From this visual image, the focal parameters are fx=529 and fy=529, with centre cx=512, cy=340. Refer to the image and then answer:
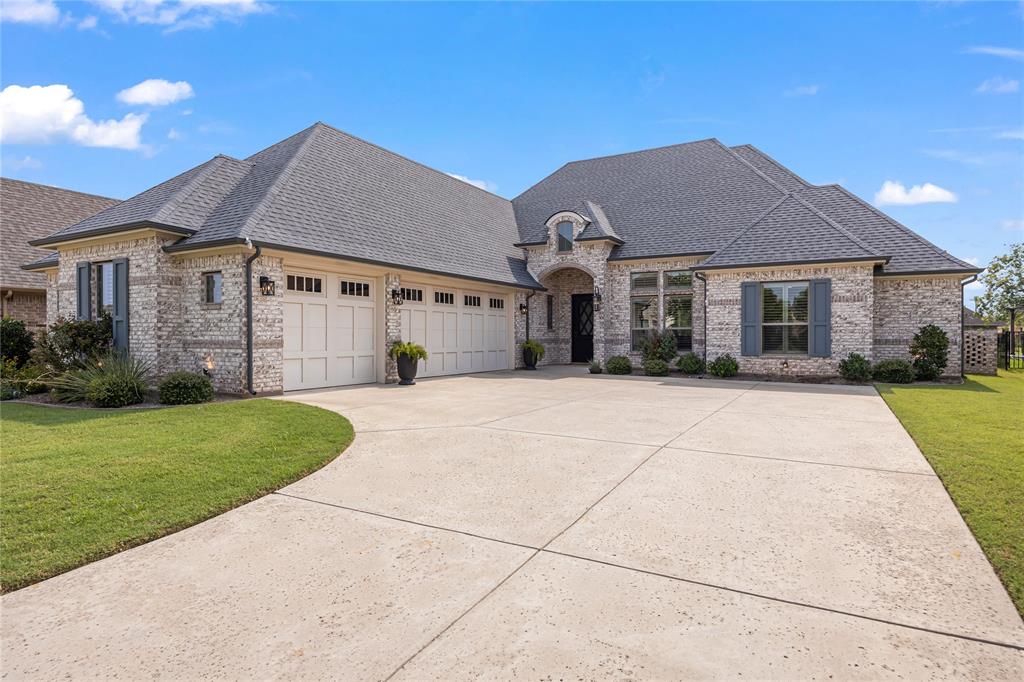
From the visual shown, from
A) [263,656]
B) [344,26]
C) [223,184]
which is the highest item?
[344,26]

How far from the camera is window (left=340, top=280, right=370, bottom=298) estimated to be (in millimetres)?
13461

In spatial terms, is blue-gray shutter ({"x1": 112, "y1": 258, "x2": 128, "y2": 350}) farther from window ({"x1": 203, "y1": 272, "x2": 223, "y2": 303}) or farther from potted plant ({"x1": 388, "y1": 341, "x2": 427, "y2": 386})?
potted plant ({"x1": 388, "y1": 341, "x2": 427, "y2": 386})

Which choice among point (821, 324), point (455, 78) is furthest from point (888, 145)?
point (455, 78)

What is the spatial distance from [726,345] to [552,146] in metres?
13.8

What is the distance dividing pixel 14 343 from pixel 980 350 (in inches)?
1141

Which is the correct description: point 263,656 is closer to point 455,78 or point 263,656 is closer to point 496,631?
point 496,631

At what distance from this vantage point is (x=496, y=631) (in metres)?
2.66

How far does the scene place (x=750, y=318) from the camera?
15469mm

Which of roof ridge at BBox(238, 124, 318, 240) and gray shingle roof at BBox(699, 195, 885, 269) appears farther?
gray shingle roof at BBox(699, 195, 885, 269)

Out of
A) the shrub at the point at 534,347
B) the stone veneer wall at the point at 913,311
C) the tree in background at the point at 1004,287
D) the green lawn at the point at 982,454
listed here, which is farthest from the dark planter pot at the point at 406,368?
the tree in background at the point at 1004,287

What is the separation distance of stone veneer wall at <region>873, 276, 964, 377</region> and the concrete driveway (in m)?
11.8

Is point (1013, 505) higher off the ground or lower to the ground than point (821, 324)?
lower

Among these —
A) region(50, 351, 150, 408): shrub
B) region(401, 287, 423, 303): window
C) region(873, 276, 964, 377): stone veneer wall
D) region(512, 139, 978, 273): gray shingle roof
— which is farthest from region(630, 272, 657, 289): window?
region(50, 351, 150, 408): shrub

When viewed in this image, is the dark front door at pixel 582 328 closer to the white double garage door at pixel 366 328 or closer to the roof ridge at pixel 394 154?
the white double garage door at pixel 366 328
